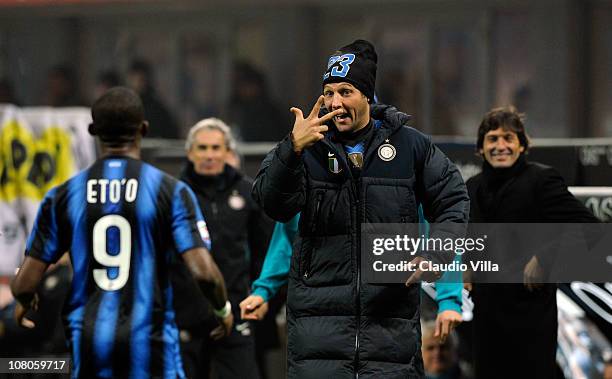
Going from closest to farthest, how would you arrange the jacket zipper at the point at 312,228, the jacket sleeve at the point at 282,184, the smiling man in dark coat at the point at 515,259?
the jacket sleeve at the point at 282,184 → the jacket zipper at the point at 312,228 → the smiling man in dark coat at the point at 515,259

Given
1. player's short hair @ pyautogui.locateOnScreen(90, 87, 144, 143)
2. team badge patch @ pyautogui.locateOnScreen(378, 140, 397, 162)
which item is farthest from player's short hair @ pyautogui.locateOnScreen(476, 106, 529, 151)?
player's short hair @ pyautogui.locateOnScreen(90, 87, 144, 143)

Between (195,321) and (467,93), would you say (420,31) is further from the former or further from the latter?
(195,321)

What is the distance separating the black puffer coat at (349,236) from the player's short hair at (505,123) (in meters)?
1.43

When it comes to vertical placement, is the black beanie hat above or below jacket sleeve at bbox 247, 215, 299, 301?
above

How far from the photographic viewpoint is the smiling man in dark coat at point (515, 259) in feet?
21.5

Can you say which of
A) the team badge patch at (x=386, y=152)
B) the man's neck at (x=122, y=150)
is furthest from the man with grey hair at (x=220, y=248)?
the team badge patch at (x=386, y=152)

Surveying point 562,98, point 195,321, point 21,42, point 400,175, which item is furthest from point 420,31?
point 400,175

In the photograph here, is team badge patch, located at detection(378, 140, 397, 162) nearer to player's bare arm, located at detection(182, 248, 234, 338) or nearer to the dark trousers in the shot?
player's bare arm, located at detection(182, 248, 234, 338)

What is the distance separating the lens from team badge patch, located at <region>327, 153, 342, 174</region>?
526 centimetres

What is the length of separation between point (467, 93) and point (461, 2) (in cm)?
102

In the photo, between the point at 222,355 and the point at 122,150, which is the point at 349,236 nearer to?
the point at 122,150

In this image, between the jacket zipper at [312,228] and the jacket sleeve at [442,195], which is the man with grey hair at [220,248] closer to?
the jacket zipper at [312,228]

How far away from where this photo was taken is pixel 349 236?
Answer: 521cm

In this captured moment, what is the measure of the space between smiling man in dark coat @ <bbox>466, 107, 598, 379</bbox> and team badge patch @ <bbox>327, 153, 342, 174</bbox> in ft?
5.44
